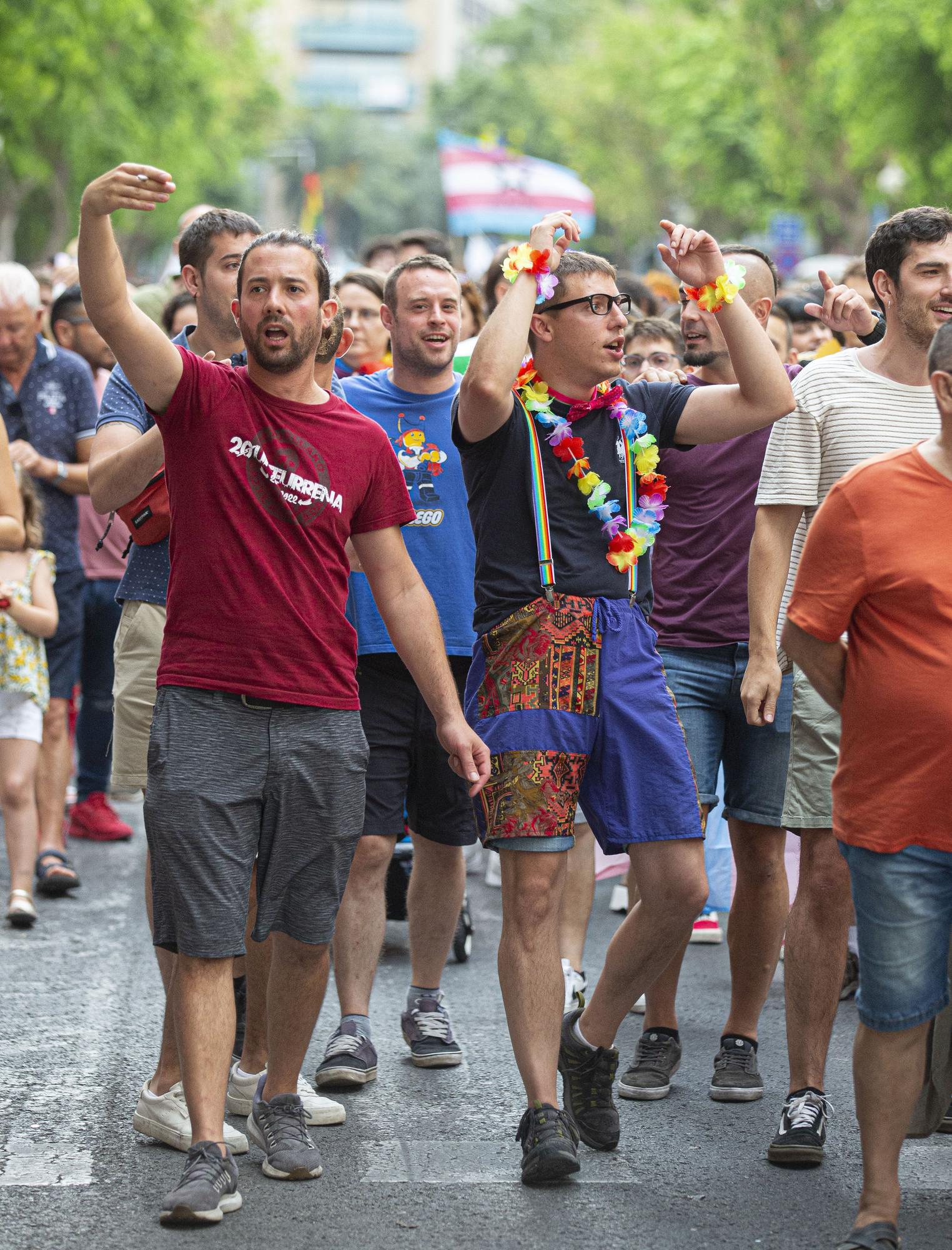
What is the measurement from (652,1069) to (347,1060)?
904mm

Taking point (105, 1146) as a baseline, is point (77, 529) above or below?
above

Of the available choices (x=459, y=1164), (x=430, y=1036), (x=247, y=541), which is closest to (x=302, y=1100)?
(x=459, y=1164)

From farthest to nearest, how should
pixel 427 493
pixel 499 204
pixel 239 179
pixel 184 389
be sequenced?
pixel 239 179
pixel 499 204
pixel 427 493
pixel 184 389

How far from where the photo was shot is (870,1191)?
13.5 ft

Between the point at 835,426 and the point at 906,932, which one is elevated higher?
the point at 835,426

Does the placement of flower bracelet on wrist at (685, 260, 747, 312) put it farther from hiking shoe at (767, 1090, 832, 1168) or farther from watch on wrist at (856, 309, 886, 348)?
hiking shoe at (767, 1090, 832, 1168)

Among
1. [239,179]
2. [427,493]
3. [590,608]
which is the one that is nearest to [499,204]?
[427,493]

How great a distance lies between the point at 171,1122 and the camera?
4797 millimetres

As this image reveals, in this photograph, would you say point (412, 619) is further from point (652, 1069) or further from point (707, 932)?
point (707, 932)

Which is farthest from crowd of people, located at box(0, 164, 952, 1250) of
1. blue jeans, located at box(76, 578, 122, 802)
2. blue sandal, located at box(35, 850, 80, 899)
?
blue jeans, located at box(76, 578, 122, 802)

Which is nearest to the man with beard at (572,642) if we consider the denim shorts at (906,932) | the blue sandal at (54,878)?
the denim shorts at (906,932)

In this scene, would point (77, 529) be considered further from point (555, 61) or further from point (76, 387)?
point (555, 61)

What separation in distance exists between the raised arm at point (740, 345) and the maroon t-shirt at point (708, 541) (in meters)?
0.84

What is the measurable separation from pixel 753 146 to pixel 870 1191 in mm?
41535
